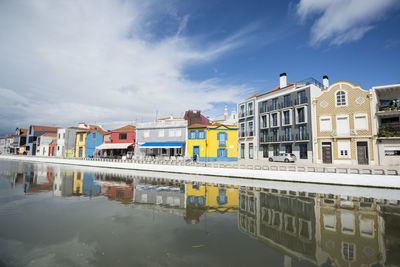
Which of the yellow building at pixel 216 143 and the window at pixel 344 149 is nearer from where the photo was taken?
the window at pixel 344 149

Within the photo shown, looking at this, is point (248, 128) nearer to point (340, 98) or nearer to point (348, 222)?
point (340, 98)

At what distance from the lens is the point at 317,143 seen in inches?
1051

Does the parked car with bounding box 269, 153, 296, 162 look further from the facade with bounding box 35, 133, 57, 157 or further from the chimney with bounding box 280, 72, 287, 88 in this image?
the facade with bounding box 35, 133, 57, 157

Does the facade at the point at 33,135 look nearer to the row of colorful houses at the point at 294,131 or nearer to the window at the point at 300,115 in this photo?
the row of colorful houses at the point at 294,131

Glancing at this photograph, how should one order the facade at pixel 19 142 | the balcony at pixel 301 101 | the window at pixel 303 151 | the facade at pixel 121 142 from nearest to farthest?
the window at pixel 303 151 < the balcony at pixel 301 101 < the facade at pixel 121 142 < the facade at pixel 19 142

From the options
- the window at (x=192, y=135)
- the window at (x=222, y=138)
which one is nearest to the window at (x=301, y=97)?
the window at (x=222, y=138)

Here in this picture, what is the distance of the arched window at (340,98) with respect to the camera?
25.2 metres

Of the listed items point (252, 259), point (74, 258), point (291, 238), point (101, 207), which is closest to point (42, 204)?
point (101, 207)

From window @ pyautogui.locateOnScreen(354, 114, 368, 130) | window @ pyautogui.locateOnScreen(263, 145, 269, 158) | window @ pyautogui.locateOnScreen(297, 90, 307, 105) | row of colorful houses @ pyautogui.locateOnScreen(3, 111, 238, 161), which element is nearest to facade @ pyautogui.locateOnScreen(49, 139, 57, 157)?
row of colorful houses @ pyautogui.locateOnScreen(3, 111, 238, 161)

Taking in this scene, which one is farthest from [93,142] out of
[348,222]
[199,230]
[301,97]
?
[348,222]

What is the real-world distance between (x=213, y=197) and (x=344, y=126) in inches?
855

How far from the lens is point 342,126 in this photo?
2530 centimetres

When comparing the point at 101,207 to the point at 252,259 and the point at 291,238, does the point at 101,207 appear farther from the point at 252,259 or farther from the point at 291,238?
the point at 291,238

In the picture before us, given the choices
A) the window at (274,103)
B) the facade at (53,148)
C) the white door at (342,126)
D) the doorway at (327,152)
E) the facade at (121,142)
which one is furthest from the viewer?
the facade at (53,148)
